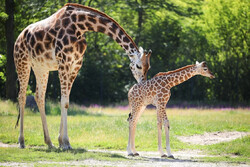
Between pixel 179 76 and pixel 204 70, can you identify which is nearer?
pixel 204 70

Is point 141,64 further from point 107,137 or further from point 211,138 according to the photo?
point 211,138

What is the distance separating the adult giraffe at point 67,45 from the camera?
35.7 feet

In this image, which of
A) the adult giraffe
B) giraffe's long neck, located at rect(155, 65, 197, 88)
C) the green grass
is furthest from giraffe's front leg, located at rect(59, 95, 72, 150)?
giraffe's long neck, located at rect(155, 65, 197, 88)

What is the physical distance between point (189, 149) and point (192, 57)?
19.6 m

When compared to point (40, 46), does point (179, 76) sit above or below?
below

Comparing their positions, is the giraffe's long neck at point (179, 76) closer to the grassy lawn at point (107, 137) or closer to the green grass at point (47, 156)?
the grassy lawn at point (107, 137)

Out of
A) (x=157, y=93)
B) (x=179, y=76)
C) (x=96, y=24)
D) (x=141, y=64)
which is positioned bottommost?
(x=157, y=93)

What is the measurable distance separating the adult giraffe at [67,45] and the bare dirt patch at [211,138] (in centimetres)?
452

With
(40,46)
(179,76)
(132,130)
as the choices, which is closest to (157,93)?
(179,76)

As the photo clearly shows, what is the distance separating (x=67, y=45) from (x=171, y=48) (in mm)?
22588

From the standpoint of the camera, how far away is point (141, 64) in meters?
10.4

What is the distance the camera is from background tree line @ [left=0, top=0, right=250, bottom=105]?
96.3ft

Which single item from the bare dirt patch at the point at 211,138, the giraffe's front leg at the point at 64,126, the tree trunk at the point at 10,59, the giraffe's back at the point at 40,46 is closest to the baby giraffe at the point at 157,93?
the giraffe's front leg at the point at 64,126

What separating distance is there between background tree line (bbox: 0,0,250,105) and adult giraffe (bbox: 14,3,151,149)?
14.5m
